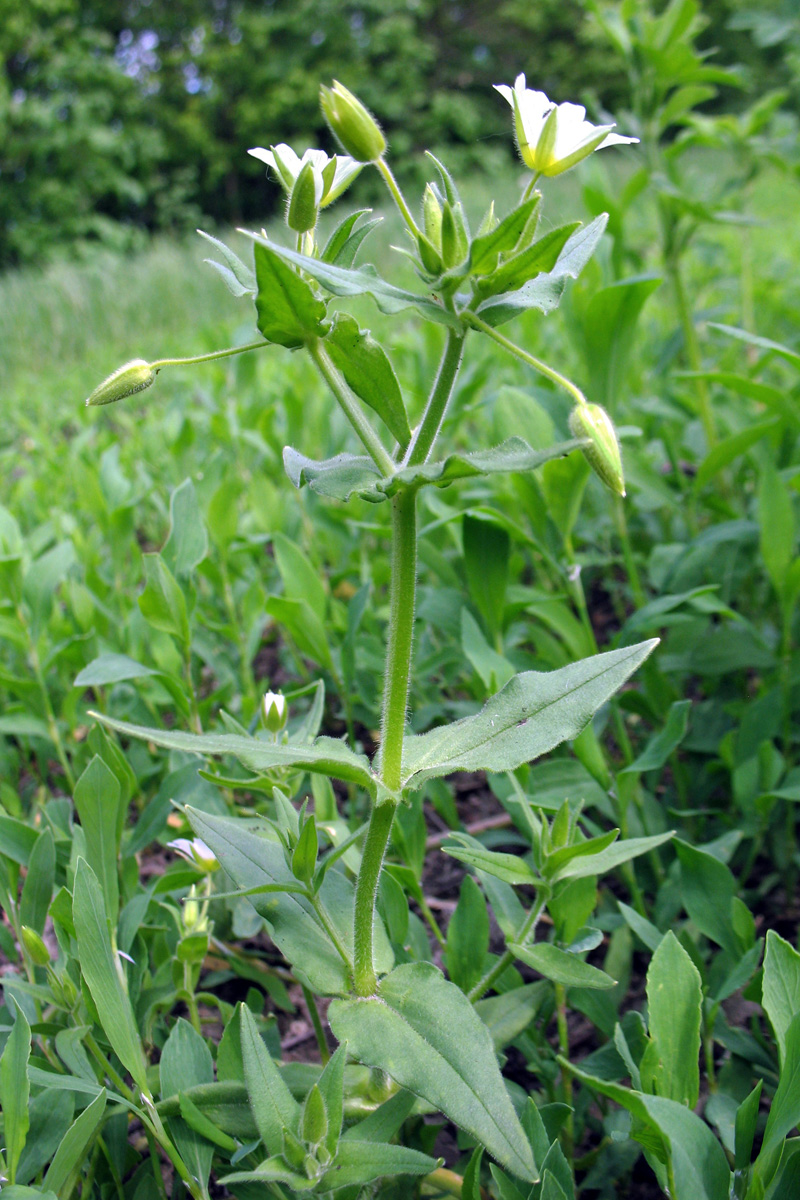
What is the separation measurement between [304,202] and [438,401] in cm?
21

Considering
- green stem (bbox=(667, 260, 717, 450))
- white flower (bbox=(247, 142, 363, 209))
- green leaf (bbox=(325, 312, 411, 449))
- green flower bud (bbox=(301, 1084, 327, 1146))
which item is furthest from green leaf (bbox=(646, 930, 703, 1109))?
green stem (bbox=(667, 260, 717, 450))

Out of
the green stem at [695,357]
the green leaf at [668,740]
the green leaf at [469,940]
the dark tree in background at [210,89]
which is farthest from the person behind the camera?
the dark tree in background at [210,89]

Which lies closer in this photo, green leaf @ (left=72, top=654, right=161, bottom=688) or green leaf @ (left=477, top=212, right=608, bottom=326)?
green leaf @ (left=477, top=212, right=608, bottom=326)

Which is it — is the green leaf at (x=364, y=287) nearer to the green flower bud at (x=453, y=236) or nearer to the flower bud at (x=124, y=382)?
the green flower bud at (x=453, y=236)

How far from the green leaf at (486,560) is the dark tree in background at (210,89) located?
15.5 m

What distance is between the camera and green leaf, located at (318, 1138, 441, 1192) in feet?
2.27

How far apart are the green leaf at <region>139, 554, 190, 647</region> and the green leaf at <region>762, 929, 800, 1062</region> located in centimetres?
86

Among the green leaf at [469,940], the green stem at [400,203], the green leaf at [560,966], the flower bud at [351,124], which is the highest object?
the flower bud at [351,124]

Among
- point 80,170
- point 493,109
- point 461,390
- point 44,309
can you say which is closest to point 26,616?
point 461,390

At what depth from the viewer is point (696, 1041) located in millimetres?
780

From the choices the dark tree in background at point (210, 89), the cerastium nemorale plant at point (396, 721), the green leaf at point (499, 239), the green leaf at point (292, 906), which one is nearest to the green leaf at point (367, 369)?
the cerastium nemorale plant at point (396, 721)

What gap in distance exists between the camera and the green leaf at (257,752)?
2.20ft

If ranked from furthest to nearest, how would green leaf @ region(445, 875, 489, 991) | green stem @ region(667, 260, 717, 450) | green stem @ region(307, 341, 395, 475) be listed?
green stem @ region(667, 260, 717, 450)
green leaf @ region(445, 875, 489, 991)
green stem @ region(307, 341, 395, 475)

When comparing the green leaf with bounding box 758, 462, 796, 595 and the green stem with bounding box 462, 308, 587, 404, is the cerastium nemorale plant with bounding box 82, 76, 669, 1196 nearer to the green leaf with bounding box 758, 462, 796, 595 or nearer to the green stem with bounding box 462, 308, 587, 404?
the green stem with bounding box 462, 308, 587, 404
